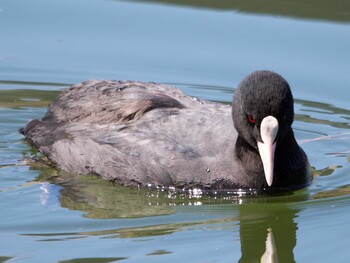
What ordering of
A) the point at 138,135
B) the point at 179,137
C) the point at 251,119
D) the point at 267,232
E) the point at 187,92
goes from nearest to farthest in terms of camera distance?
the point at 267,232, the point at 251,119, the point at 179,137, the point at 138,135, the point at 187,92

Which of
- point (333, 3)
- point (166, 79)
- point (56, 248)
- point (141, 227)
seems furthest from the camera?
point (333, 3)

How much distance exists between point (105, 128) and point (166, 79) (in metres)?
1.99

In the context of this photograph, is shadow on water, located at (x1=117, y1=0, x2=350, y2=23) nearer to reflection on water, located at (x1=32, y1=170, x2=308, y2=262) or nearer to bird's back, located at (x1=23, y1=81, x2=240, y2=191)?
bird's back, located at (x1=23, y1=81, x2=240, y2=191)

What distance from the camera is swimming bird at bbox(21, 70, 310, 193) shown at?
806cm

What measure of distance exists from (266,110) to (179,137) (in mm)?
881

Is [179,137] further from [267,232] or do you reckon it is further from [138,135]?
[267,232]

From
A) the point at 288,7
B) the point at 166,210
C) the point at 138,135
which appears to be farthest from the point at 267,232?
the point at 288,7

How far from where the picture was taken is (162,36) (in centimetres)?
1143

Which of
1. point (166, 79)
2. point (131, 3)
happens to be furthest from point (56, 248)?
point (131, 3)

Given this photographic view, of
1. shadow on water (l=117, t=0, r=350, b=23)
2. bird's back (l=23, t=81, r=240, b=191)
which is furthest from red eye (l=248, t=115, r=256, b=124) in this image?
shadow on water (l=117, t=0, r=350, b=23)

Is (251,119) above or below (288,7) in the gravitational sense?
below

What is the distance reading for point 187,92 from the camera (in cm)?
1068

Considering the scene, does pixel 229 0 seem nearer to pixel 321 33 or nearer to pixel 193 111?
pixel 321 33

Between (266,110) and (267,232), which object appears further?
(266,110)
